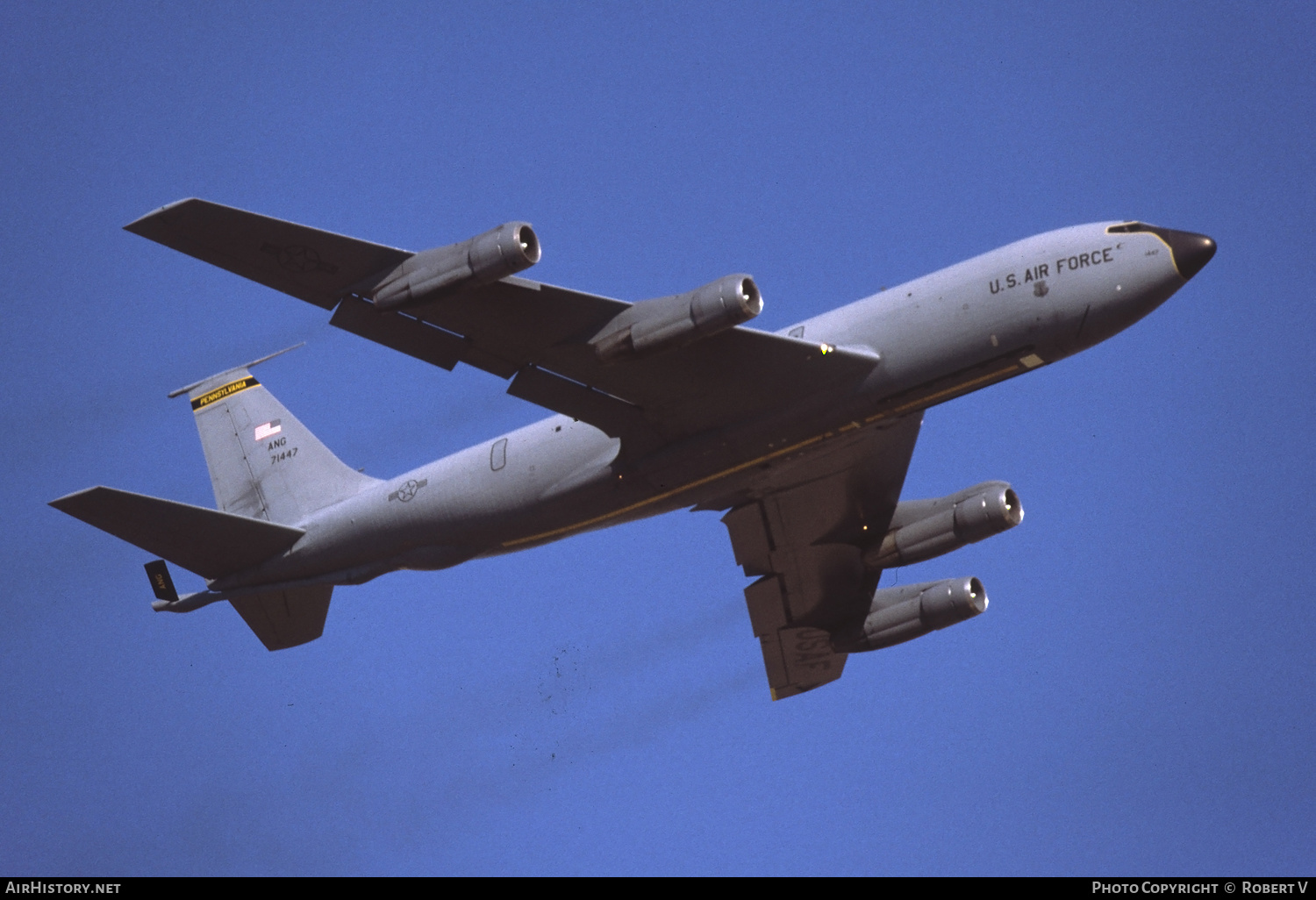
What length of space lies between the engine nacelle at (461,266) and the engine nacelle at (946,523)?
534 inches

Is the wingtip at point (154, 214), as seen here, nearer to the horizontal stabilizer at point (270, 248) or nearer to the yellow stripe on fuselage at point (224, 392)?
the horizontal stabilizer at point (270, 248)

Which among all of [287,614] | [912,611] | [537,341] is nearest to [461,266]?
[537,341]

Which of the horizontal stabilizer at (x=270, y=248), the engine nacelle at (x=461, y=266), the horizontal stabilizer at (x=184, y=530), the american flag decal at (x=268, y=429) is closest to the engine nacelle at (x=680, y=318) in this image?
the engine nacelle at (x=461, y=266)

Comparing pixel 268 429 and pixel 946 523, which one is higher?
pixel 268 429

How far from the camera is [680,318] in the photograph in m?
30.4

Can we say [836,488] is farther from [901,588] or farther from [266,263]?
[266,263]

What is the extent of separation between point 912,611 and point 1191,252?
41.1ft

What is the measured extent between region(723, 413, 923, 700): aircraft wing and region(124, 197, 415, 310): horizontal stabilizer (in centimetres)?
1155

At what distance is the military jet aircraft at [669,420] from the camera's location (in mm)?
30828

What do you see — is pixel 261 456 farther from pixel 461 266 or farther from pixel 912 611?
pixel 912 611
